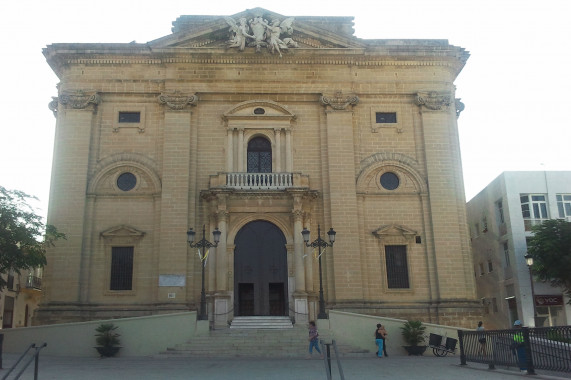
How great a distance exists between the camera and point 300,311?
81.3 feet

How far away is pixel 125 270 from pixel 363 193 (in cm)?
1165

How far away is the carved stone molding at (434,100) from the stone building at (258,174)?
11cm

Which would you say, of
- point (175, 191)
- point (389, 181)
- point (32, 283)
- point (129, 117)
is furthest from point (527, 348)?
point (32, 283)

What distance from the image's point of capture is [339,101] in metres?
28.5

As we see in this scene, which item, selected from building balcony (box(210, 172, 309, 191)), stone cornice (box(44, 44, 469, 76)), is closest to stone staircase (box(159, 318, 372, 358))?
building balcony (box(210, 172, 309, 191))

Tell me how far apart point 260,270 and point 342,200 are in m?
5.01

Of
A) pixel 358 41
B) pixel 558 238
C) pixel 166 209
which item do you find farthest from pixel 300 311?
pixel 558 238

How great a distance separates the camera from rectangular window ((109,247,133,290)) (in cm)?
2617

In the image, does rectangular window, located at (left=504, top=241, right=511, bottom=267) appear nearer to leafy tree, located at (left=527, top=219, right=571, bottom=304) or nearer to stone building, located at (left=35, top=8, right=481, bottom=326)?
leafy tree, located at (left=527, top=219, right=571, bottom=304)

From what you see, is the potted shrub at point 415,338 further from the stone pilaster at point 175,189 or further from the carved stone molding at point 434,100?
the carved stone molding at point 434,100

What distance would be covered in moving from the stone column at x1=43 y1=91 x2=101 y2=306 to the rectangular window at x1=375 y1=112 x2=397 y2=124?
13848mm

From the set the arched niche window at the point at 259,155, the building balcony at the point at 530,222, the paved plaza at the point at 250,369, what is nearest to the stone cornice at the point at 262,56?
the arched niche window at the point at 259,155

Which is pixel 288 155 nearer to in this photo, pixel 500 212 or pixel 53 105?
pixel 53 105

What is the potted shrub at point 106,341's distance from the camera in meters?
21.0
